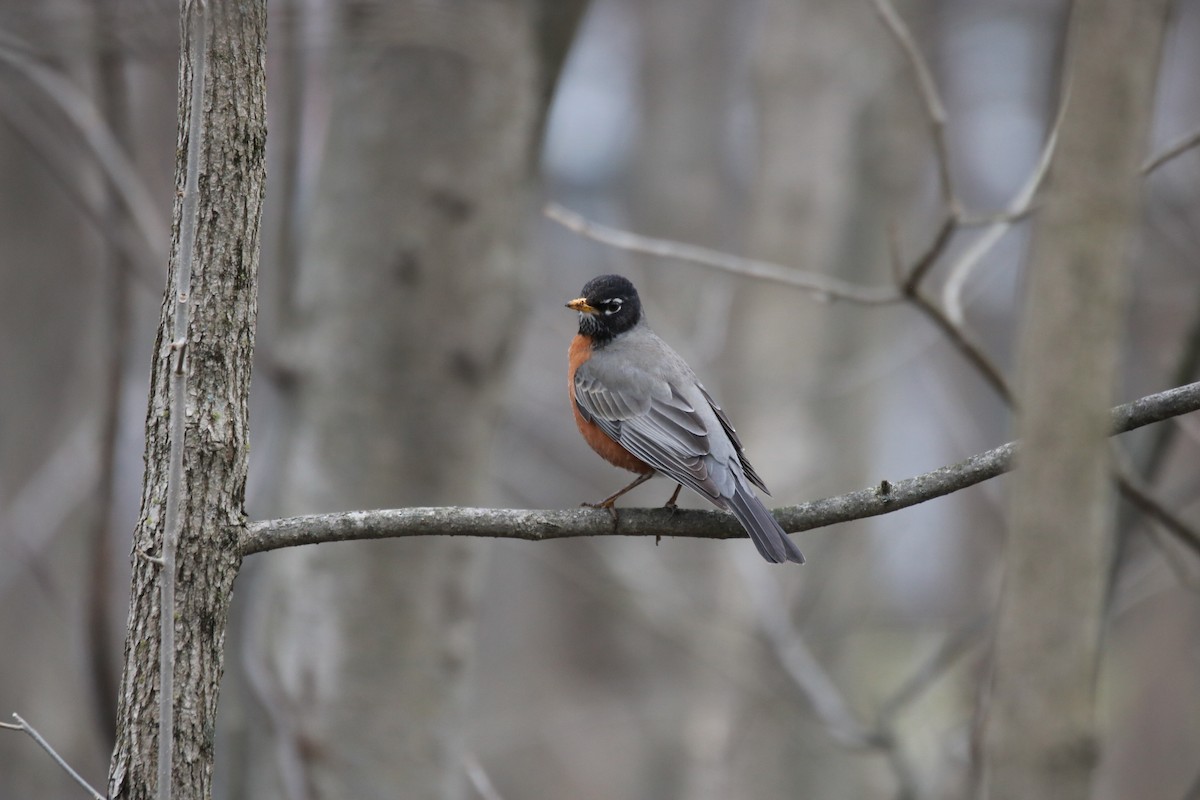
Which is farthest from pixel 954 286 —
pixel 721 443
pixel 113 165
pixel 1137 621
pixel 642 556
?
pixel 1137 621

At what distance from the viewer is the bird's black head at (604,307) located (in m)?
5.31

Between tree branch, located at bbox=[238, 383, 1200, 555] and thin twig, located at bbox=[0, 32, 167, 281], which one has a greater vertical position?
thin twig, located at bbox=[0, 32, 167, 281]

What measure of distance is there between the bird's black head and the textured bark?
123 inches

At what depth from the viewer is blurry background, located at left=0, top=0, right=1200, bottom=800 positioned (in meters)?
4.67

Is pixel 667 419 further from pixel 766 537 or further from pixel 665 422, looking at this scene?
pixel 766 537

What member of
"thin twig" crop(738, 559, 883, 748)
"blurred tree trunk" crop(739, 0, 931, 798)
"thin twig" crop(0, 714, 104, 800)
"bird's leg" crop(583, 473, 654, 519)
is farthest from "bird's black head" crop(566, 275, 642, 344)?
"blurred tree trunk" crop(739, 0, 931, 798)

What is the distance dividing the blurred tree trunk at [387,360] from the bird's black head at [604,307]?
2.06ft

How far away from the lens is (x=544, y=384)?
14219 millimetres

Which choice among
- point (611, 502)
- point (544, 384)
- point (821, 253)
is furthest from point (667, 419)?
point (544, 384)

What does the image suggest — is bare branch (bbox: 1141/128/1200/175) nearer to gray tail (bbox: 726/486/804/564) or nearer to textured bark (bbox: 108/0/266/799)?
gray tail (bbox: 726/486/804/564)

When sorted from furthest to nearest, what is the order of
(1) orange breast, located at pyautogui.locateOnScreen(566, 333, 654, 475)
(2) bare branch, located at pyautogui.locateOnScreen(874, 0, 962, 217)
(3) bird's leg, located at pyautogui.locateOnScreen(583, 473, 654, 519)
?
(1) orange breast, located at pyautogui.locateOnScreen(566, 333, 654, 475)
(2) bare branch, located at pyautogui.locateOnScreen(874, 0, 962, 217)
(3) bird's leg, located at pyautogui.locateOnScreen(583, 473, 654, 519)

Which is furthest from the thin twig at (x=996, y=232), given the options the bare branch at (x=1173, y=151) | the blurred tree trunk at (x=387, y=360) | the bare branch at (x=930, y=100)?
the blurred tree trunk at (x=387, y=360)

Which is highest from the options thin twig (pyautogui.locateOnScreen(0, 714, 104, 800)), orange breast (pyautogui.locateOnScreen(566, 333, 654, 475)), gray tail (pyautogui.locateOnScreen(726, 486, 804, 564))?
orange breast (pyautogui.locateOnScreen(566, 333, 654, 475))

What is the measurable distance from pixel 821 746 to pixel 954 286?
285 inches
